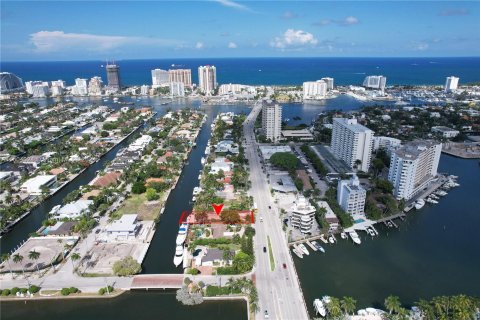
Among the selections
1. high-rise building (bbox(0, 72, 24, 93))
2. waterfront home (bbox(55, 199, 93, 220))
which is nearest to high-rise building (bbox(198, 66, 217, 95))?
high-rise building (bbox(0, 72, 24, 93))

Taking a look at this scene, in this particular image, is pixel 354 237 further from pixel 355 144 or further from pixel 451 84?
pixel 451 84

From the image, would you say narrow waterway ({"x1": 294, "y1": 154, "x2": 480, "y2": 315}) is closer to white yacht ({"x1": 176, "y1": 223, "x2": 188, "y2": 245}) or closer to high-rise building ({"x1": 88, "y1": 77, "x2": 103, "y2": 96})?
white yacht ({"x1": 176, "y1": 223, "x2": 188, "y2": 245})

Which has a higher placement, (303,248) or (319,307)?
(303,248)

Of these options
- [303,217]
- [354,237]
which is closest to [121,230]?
[303,217]

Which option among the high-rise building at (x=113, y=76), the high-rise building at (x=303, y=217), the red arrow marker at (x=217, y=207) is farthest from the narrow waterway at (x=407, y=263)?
the high-rise building at (x=113, y=76)

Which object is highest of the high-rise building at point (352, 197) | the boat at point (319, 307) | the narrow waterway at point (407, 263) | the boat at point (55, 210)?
the high-rise building at point (352, 197)

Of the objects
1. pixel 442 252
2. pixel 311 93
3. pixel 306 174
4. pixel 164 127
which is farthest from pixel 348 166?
pixel 311 93

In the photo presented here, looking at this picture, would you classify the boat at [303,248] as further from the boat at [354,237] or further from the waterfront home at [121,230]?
the waterfront home at [121,230]

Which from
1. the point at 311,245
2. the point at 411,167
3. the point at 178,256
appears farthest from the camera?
the point at 411,167
